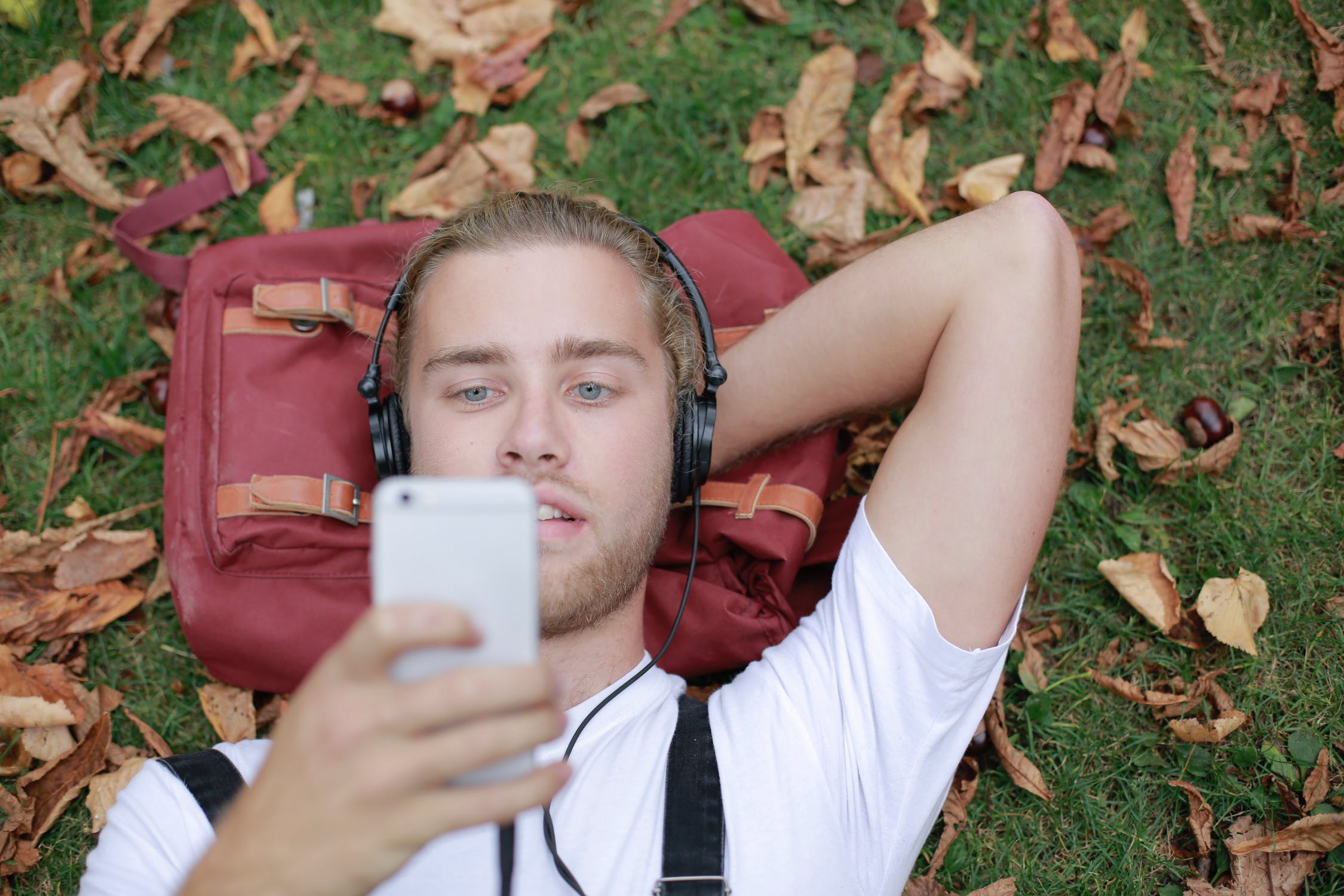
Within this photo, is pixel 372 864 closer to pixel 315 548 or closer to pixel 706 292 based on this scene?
pixel 315 548

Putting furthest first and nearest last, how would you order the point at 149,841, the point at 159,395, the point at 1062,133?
the point at 1062,133 → the point at 159,395 → the point at 149,841

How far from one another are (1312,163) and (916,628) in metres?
2.72

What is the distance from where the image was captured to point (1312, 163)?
11.2ft

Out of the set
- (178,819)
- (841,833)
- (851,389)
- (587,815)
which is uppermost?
(851,389)

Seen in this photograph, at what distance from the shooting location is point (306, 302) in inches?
111

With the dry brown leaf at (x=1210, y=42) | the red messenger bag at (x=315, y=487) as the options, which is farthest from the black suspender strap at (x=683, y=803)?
the dry brown leaf at (x=1210, y=42)

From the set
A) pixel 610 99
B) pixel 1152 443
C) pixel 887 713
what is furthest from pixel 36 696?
pixel 1152 443

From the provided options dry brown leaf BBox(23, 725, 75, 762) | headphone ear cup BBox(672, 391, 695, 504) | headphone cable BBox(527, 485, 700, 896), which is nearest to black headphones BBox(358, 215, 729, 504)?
headphone ear cup BBox(672, 391, 695, 504)

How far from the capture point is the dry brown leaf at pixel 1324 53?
345 cm

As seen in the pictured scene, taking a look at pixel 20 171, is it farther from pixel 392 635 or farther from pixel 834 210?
pixel 392 635

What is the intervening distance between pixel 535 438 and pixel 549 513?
0.19 metres

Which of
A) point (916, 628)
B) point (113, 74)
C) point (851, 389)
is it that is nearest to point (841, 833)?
point (916, 628)

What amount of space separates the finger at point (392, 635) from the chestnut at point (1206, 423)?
9.55 feet

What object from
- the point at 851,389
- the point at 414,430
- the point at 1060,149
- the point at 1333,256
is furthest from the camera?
the point at 1060,149
